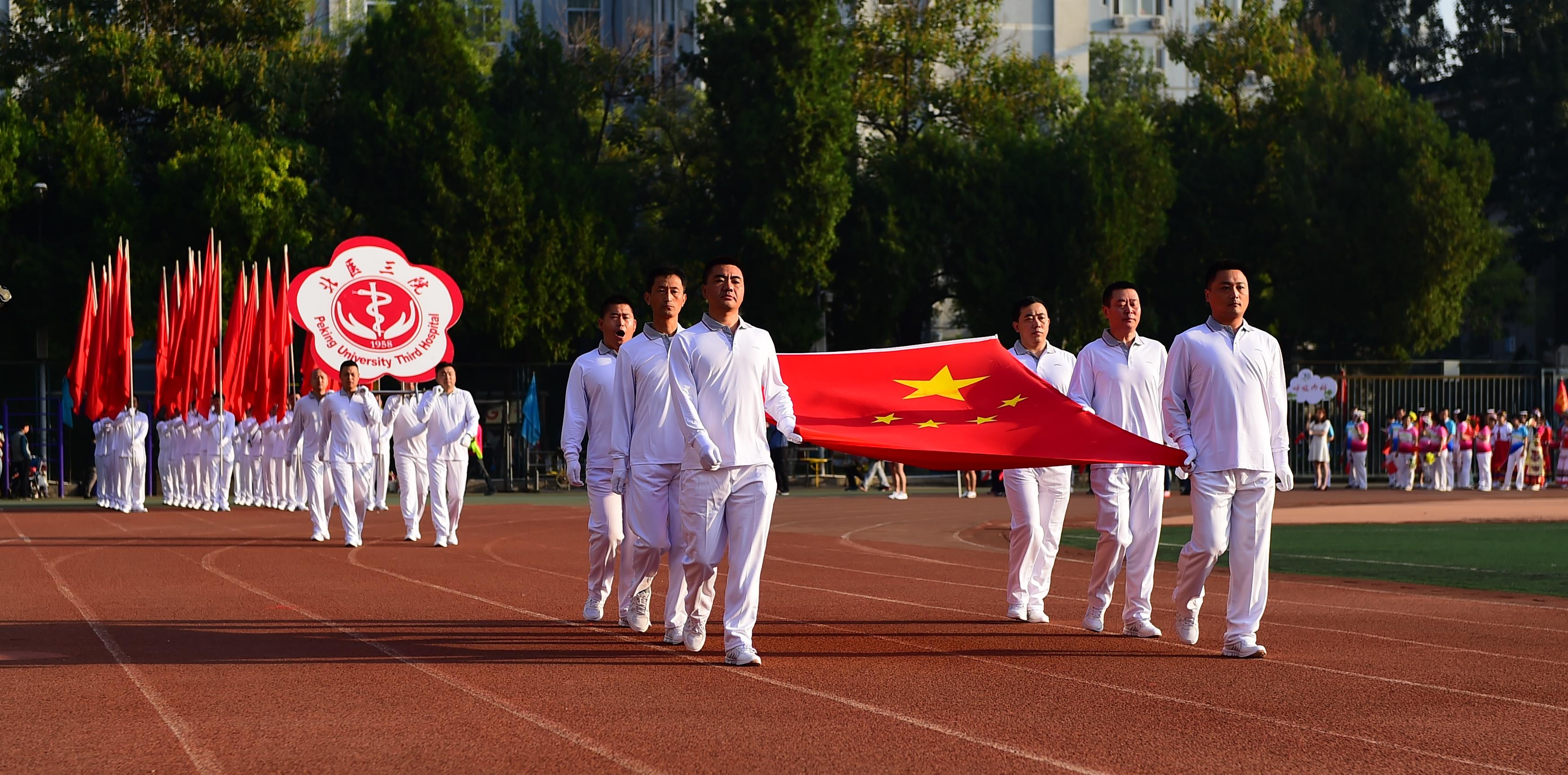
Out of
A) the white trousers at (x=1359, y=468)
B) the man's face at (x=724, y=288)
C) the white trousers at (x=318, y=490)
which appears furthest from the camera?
the white trousers at (x=1359, y=468)

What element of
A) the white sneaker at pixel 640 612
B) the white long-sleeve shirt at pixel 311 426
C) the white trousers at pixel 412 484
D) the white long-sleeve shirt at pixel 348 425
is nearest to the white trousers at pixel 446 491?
the white trousers at pixel 412 484

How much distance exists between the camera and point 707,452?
29.3ft

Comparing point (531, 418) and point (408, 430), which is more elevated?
point (408, 430)

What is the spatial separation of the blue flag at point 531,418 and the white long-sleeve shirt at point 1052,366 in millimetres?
24294

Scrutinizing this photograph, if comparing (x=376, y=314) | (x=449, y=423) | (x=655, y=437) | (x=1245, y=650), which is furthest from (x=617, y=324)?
(x=376, y=314)

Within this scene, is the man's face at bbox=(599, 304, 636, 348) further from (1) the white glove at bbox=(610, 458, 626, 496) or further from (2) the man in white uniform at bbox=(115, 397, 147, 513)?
(2) the man in white uniform at bbox=(115, 397, 147, 513)

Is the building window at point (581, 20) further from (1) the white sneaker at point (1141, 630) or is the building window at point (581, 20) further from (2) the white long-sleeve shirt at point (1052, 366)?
(1) the white sneaker at point (1141, 630)

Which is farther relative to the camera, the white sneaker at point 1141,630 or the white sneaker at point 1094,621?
the white sneaker at point 1094,621

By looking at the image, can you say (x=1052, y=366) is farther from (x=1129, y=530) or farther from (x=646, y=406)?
(x=646, y=406)

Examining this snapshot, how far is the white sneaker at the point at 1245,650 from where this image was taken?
9.28m

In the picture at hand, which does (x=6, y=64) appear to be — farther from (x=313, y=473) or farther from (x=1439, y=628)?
(x=1439, y=628)

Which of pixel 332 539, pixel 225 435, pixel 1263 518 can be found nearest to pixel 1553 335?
pixel 225 435

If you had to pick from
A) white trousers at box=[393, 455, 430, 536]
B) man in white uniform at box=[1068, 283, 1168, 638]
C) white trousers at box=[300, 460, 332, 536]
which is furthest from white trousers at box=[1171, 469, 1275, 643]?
white trousers at box=[300, 460, 332, 536]

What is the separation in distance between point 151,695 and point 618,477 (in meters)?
3.03
